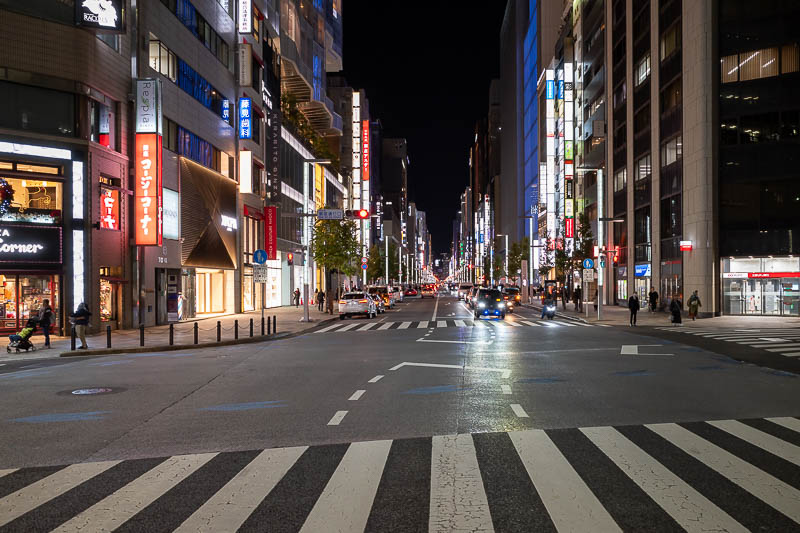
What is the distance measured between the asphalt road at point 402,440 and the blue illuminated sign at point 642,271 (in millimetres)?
34373

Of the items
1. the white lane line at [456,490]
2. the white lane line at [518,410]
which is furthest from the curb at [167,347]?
the white lane line at [456,490]

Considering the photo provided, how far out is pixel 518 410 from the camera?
1040cm

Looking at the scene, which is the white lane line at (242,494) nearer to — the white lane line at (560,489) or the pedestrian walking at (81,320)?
the white lane line at (560,489)

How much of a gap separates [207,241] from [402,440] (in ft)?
108

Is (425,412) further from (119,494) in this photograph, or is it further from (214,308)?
(214,308)

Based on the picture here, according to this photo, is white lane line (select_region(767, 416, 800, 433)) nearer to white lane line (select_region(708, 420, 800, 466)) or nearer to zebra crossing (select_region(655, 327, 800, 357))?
white lane line (select_region(708, 420, 800, 466))

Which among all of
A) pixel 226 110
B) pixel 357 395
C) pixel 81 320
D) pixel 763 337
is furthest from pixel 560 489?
pixel 226 110

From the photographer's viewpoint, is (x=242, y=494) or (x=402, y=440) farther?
(x=402, y=440)

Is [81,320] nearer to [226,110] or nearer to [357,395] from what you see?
[357,395]

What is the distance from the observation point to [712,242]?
3897 centimetres

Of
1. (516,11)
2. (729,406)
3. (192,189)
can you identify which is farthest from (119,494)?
(516,11)

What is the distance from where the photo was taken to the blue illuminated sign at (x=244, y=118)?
149 feet

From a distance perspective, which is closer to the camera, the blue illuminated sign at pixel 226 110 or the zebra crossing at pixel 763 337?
the zebra crossing at pixel 763 337

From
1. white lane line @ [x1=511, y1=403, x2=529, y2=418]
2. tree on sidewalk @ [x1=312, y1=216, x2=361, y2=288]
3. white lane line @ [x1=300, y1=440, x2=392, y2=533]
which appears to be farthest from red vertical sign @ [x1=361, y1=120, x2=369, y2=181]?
white lane line @ [x1=300, y1=440, x2=392, y2=533]
